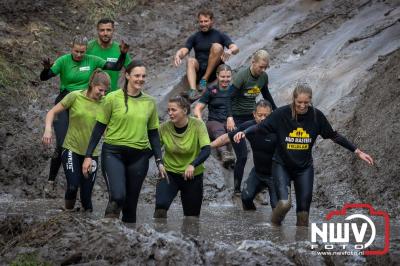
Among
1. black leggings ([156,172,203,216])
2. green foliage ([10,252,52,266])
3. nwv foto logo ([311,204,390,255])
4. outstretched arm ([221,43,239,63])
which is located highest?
outstretched arm ([221,43,239,63])

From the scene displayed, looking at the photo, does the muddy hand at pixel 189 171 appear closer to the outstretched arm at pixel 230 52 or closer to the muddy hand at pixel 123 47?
the muddy hand at pixel 123 47

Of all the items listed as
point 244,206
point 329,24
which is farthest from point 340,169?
point 329,24

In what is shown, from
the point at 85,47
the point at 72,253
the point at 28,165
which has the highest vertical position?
the point at 85,47

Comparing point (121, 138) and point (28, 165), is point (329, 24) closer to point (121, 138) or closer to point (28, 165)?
point (28, 165)

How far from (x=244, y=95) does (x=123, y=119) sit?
3698 millimetres

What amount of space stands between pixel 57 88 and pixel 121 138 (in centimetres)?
810

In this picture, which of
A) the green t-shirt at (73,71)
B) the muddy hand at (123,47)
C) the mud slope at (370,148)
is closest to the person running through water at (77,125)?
the green t-shirt at (73,71)

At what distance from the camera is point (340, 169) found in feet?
46.4

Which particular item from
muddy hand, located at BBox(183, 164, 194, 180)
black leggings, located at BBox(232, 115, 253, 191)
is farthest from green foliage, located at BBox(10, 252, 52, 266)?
black leggings, located at BBox(232, 115, 253, 191)

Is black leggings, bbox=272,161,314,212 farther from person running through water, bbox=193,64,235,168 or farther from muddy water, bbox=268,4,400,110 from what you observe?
muddy water, bbox=268,4,400,110

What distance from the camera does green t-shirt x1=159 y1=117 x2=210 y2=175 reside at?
1080 cm

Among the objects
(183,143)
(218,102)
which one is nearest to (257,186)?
(183,143)

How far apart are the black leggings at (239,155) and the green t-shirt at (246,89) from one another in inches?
4.2

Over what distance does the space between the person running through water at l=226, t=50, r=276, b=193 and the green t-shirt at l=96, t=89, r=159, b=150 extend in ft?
9.82
